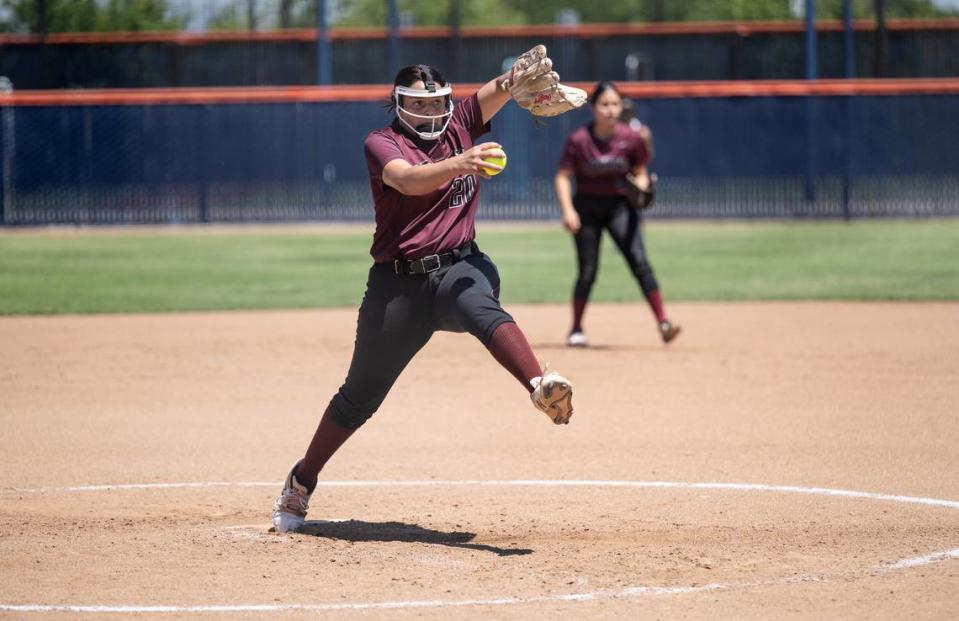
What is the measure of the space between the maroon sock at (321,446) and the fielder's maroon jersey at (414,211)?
771mm

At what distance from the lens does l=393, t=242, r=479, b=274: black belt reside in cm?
605

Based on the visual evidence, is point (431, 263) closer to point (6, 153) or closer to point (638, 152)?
point (638, 152)

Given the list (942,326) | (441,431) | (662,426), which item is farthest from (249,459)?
(942,326)

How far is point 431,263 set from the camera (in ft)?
19.9

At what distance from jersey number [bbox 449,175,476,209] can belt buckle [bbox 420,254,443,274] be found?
0.24 meters

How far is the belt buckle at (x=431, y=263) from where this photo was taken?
605 cm

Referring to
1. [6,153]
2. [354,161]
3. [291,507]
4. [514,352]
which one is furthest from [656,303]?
[6,153]

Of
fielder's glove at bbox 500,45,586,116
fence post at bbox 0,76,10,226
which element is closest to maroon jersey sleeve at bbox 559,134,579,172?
fielder's glove at bbox 500,45,586,116

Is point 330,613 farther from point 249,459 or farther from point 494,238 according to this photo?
point 494,238

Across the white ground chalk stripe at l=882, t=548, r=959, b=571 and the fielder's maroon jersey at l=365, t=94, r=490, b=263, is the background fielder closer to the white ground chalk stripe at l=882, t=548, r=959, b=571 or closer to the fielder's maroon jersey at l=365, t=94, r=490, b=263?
the fielder's maroon jersey at l=365, t=94, r=490, b=263

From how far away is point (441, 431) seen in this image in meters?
9.05

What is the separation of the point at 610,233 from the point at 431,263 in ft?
20.7

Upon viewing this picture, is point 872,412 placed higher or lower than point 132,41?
lower

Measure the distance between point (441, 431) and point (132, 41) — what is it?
22995 mm
